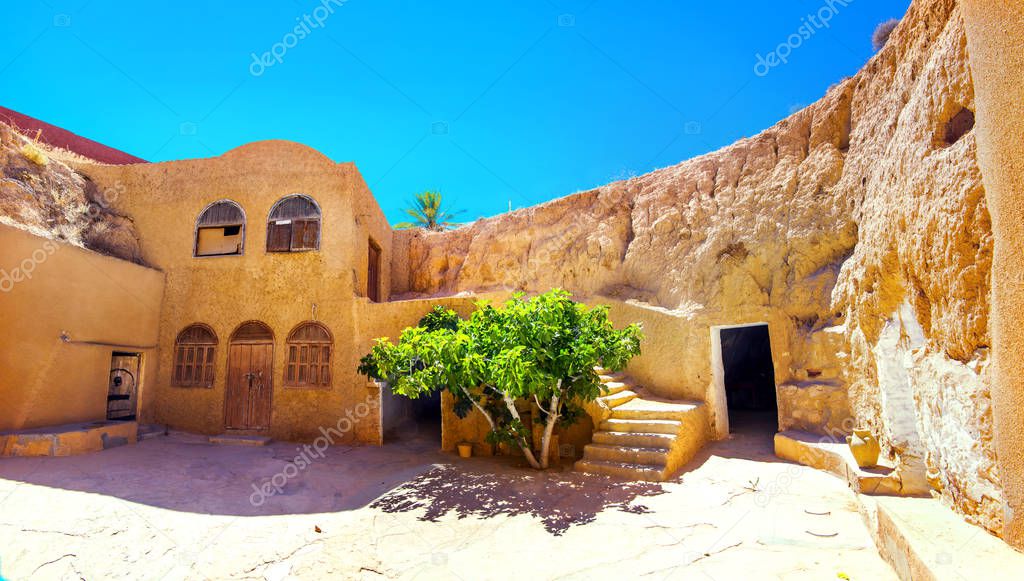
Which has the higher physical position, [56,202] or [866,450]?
[56,202]

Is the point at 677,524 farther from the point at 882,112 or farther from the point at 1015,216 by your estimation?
the point at 882,112

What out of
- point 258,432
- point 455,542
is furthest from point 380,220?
point 455,542

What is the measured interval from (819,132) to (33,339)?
15.4m

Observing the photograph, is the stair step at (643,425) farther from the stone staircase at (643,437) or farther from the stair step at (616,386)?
the stair step at (616,386)

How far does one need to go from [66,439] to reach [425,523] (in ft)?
22.5

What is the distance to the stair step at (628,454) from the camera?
24.1 ft

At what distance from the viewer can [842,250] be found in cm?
859

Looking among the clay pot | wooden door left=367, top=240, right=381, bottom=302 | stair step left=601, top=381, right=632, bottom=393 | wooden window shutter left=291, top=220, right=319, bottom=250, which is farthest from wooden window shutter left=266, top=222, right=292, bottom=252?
the clay pot

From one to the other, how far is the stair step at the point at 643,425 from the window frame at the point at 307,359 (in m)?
6.31

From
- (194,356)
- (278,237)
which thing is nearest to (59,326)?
(194,356)

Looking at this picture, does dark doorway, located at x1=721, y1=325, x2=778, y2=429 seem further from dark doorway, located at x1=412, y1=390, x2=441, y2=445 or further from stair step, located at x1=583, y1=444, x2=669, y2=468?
dark doorway, located at x1=412, y1=390, x2=441, y2=445

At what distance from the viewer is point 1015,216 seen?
2779 mm

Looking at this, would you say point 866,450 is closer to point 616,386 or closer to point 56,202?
point 616,386

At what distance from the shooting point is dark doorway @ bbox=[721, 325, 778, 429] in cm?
1288
